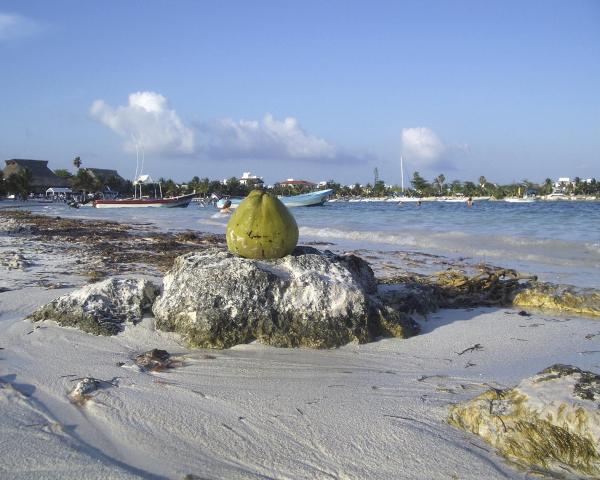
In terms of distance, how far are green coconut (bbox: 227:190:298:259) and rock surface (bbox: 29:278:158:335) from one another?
951 millimetres

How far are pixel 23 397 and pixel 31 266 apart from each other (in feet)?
19.0

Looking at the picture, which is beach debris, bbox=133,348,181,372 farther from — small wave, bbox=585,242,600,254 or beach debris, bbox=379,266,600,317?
small wave, bbox=585,242,600,254

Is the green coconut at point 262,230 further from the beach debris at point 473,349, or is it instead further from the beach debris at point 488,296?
the beach debris at point 473,349

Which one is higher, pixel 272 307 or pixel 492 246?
pixel 272 307

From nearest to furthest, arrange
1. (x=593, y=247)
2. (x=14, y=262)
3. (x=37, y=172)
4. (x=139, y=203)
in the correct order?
(x=14, y=262)
(x=593, y=247)
(x=139, y=203)
(x=37, y=172)

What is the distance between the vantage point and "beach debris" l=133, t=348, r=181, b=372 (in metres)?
3.48

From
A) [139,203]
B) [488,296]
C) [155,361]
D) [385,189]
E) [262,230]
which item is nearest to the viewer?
[155,361]

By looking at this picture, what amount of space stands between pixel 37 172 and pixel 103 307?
86963 mm

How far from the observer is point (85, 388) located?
2992mm

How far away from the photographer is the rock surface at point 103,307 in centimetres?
425

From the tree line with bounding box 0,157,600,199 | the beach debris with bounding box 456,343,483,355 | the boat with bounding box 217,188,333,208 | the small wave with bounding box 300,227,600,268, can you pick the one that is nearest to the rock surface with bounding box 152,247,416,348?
the beach debris with bounding box 456,343,483,355

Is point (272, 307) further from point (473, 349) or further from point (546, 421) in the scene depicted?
point (546, 421)

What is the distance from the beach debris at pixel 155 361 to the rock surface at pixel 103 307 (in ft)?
2.18

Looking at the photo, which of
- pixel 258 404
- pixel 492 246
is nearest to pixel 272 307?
pixel 258 404
